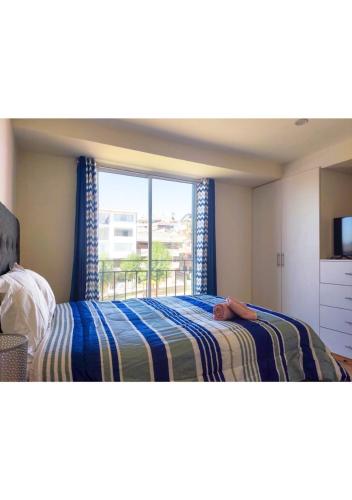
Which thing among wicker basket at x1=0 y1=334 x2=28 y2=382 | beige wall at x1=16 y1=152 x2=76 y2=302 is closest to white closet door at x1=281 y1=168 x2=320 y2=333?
beige wall at x1=16 y1=152 x2=76 y2=302

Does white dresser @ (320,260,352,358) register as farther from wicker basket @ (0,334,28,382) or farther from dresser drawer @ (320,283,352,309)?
wicker basket @ (0,334,28,382)

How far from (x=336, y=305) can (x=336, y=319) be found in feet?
0.51

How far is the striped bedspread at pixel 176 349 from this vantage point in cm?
123

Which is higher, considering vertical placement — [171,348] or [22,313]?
[22,313]

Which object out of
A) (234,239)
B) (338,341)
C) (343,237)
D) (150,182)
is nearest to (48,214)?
(150,182)

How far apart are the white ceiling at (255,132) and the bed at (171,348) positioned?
168 centimetres

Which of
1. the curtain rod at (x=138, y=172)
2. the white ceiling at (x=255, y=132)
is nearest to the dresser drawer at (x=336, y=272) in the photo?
the white ceiling at (x=255, y=132)

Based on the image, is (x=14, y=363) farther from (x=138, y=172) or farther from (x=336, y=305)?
(x=336, y=305)

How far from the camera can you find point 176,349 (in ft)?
4.52

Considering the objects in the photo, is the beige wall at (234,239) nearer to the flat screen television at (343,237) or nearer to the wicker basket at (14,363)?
the flat screen television at (343,237)

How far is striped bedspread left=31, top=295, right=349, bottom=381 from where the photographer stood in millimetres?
1232
